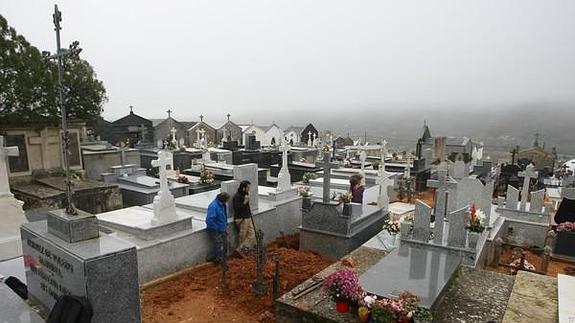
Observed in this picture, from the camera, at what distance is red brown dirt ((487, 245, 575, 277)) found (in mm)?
7393

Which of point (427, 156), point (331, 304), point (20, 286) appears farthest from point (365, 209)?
point (427, 156)

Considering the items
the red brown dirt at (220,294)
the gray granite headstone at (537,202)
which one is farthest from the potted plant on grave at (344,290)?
the gray granite headstone at (537,202)

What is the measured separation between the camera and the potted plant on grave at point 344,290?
4.03 m

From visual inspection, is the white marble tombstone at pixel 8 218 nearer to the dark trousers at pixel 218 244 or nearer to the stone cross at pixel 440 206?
the dark trousers at pixel 218 244

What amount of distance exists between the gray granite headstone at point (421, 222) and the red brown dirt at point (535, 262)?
7.28 feet

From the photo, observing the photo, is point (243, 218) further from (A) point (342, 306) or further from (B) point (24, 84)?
(B) point (24, 84)

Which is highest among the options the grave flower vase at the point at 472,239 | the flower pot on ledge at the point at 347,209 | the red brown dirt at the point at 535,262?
the flower pot on ledge at the point at 347,209

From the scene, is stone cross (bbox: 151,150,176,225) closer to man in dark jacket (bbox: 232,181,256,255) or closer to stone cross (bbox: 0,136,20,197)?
man in dark jacket (bbox: 232,181,256,255)

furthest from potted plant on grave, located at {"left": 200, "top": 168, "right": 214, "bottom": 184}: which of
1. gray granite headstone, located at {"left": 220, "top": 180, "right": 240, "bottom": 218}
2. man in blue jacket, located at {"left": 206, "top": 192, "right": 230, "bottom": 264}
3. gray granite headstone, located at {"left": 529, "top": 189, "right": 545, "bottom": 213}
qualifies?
gray granite headstone, located at {"left": 529, "top": 189, "right": 545, "bottom": 213}

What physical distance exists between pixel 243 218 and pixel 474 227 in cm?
445

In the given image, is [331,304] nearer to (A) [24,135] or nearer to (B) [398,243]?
(B) [398,243]

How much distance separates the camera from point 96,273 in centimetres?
325

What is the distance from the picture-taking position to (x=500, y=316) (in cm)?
412

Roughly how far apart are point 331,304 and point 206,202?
16.1ft
